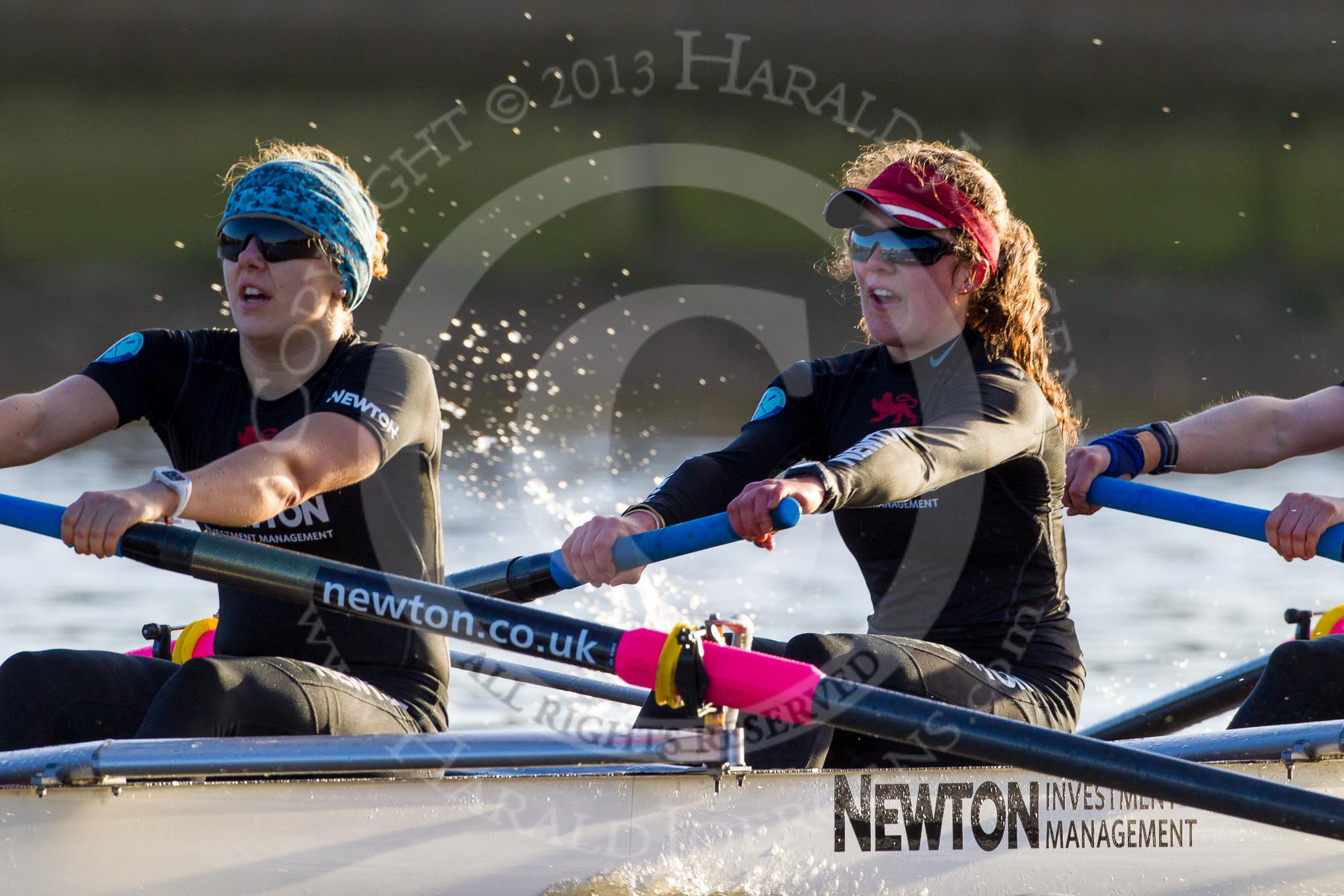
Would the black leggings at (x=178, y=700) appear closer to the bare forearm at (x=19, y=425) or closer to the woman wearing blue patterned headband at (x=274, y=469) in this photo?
the woman wearing blue patterned headband at (x=274, y=469)

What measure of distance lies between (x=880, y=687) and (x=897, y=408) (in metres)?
0.69

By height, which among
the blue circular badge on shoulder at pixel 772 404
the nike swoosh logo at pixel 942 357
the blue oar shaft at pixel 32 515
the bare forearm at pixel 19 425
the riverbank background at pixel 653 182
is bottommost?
the blue oar shaft at pixel 32 515

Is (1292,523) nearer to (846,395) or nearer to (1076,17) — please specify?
(846,395)

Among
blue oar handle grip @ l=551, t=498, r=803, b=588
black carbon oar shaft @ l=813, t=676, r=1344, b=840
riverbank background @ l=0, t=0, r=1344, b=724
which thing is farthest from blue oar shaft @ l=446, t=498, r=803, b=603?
riverbank background @ l=0, t=0, r=1344, b=724

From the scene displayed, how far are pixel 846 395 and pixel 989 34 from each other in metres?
14.5

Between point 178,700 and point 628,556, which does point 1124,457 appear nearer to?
point 628,556

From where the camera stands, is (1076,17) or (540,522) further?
(1076,17)

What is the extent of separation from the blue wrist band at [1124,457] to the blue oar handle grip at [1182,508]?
84 millimetres

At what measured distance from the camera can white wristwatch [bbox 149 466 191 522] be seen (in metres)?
3.02

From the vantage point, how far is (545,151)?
1521 centimetres

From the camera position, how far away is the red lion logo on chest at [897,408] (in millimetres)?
3484

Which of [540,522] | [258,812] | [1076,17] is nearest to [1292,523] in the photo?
[258,812]

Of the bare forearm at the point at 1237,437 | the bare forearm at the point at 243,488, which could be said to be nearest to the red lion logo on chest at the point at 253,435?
the bare forearm at the point at 243,488

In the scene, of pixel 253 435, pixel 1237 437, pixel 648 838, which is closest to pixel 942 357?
pixel 1237 437
